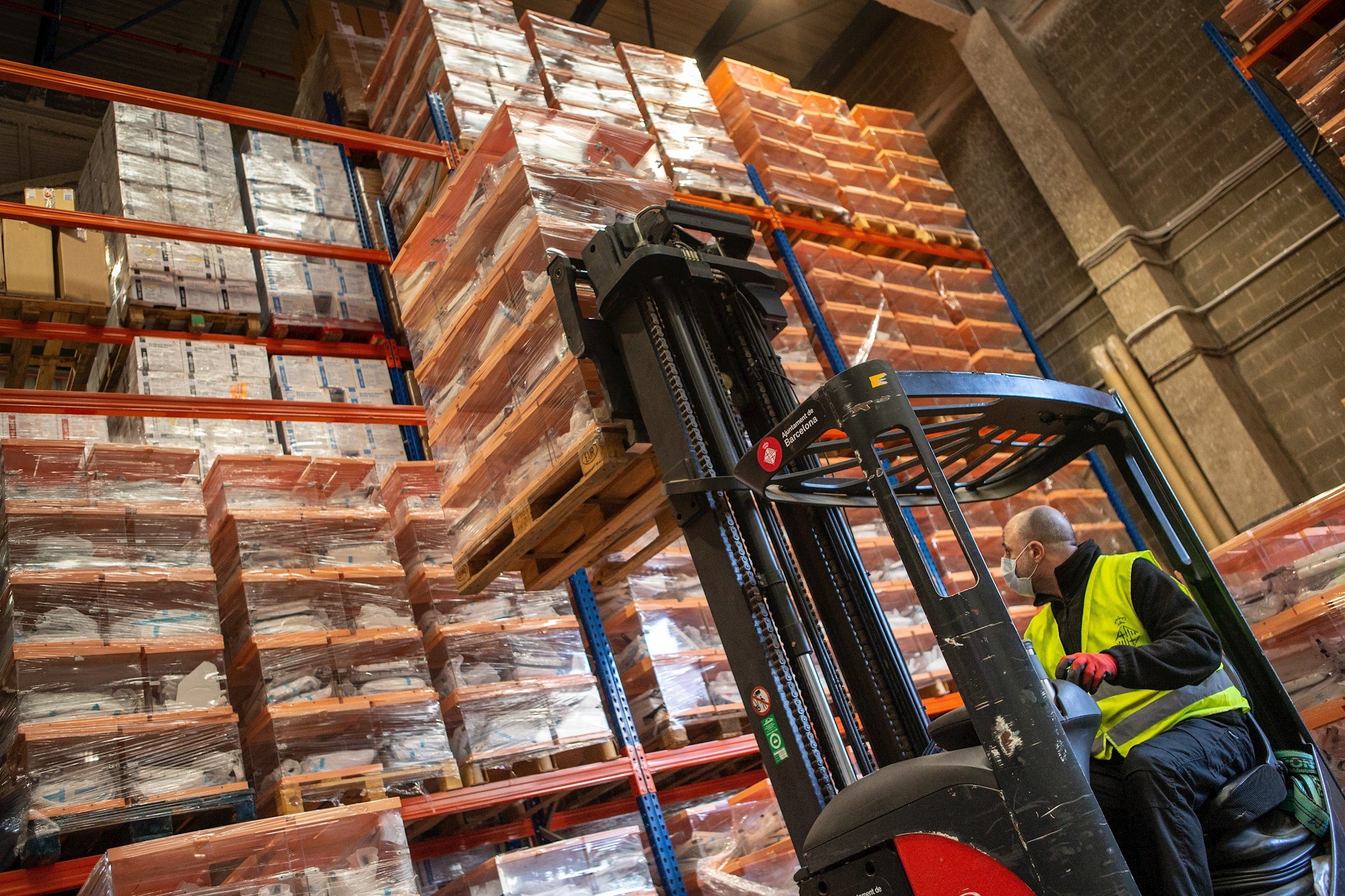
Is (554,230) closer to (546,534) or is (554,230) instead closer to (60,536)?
(546,534)

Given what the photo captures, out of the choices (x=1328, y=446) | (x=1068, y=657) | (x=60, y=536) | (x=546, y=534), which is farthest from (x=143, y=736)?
(x=1328, y=446)

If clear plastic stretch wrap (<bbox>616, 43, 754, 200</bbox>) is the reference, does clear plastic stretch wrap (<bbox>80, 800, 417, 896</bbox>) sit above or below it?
below

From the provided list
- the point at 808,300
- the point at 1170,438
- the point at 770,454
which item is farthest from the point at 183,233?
the point at 1170,438

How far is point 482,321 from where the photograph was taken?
498 centimetres

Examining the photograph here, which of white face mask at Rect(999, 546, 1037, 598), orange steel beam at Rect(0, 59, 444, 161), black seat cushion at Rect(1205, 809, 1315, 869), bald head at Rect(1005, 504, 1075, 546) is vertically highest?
orange steel beam at Rect(0, 59, 444, 161)

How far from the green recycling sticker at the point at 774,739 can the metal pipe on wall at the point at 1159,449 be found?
7.46m

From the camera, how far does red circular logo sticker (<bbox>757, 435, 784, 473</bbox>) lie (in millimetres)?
2406

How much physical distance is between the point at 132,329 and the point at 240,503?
6.67 ft

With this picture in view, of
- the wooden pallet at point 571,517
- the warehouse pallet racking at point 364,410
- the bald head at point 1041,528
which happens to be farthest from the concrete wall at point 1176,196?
the bald head at point 1041,528

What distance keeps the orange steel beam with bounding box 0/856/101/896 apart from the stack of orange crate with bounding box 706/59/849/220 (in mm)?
6940

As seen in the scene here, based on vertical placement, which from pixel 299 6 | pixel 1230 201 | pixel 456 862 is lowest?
pixel 456 862

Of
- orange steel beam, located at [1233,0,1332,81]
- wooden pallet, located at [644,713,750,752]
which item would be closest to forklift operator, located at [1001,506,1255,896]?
wooden pallet, located at [644,713,750,752]

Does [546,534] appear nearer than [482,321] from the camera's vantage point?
Yes

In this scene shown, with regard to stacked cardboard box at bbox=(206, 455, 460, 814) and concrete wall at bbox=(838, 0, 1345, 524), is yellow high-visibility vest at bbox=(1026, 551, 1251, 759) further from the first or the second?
concrete wall at bbox=(838, 0, 1345, 524)
